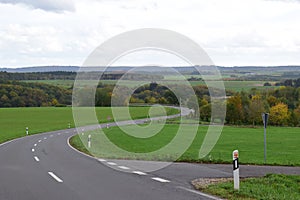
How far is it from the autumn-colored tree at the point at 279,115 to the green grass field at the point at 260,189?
269ft

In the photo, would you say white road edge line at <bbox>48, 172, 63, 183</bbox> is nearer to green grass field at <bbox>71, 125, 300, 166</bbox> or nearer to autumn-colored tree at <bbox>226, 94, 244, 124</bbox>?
green grass field at <bbox>71, 125, 300, 166</bbox>

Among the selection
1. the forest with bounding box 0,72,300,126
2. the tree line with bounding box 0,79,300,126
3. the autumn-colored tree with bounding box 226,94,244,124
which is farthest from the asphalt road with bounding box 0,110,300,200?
the autumn-colored tree with bounding box 226,94,244,124

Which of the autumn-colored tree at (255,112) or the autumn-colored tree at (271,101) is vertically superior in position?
the autumn-colored tree at (271,101)

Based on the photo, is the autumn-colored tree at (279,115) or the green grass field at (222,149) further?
the autumn-colored tree at (279,115)

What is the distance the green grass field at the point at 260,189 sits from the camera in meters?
10.3

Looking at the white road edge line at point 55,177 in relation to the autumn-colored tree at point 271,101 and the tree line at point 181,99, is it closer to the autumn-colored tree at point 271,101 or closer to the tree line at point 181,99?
the tree line at point 181,99

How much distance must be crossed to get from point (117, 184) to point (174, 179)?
1.90 metres

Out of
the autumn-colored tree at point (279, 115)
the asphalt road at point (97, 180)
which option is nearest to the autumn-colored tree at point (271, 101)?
the autumn-colored tree at point (279, 115)

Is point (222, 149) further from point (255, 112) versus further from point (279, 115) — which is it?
point (279, 115)

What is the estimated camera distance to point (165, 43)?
18.5 m

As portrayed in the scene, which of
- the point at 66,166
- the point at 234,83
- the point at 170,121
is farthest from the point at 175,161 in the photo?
the point at 234,83

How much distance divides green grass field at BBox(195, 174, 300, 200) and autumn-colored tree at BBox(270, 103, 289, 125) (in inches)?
3230

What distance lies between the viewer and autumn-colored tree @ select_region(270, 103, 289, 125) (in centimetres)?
9250

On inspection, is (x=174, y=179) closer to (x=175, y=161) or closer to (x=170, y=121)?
(x=175, y=161)
